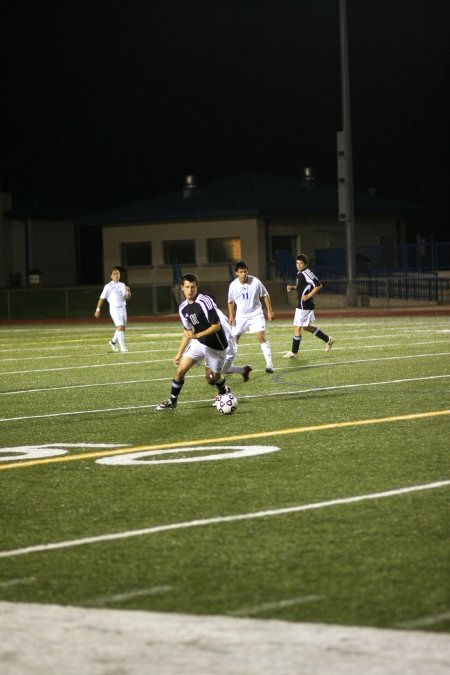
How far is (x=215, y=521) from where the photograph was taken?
25.3 ft

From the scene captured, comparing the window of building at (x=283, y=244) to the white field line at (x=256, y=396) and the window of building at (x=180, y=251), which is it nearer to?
the window of building at (x=180, y=251)

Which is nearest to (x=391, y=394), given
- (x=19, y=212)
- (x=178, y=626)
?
(x=178, y=626)

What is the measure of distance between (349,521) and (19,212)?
63.6m

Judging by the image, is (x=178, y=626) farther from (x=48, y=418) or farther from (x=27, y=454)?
(x=48, y=418)

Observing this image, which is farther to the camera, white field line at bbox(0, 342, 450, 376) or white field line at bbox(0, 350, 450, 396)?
white field line at bbox(0, 342, 450, 376)

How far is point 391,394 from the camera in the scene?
15.1m

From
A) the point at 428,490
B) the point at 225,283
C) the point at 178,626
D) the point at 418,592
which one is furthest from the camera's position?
the point at 225,283

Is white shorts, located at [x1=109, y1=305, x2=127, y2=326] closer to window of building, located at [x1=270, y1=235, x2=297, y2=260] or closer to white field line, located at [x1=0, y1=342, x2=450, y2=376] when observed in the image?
white field line, located at [x1=0, y1=342, x2=450, y2=376]

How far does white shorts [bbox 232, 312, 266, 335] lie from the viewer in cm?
2031

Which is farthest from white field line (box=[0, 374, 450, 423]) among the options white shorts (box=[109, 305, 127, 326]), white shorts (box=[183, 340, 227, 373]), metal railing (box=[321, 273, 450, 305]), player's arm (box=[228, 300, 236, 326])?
metal railing (box=[321, 273, 450, 305])

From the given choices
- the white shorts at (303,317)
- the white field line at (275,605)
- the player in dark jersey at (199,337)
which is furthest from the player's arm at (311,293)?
the white field line at (275,605)

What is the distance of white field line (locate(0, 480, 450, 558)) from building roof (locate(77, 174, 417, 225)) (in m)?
45.9

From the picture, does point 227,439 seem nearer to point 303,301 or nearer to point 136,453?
point 136,453

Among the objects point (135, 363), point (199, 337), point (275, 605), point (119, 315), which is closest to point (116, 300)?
point (119, 315)
